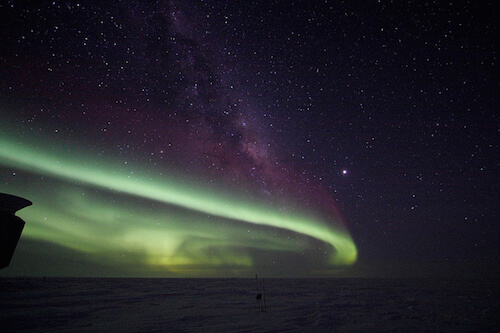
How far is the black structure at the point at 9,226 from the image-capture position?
18766mm

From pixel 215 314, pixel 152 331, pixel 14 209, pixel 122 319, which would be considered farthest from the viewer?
pixel 14 209

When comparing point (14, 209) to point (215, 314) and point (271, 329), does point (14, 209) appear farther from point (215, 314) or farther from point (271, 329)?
point (271, 329)

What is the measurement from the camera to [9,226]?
754 inches

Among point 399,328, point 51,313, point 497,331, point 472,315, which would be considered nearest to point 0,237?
point 51,313

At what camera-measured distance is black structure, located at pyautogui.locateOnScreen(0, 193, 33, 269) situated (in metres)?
18.8

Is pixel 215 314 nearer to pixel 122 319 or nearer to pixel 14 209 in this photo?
pixel 122 319

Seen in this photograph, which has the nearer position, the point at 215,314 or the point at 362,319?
the point at 362,319

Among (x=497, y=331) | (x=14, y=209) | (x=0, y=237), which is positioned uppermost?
(x=14, y=209)

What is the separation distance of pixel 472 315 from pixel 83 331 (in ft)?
74.9

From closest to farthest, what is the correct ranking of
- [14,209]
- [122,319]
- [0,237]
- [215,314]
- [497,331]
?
[497,331] < [122,319] < [215,314] < [0,237] < [14,209]

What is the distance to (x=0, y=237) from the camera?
61.2ft

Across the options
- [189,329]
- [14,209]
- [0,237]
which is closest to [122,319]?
[189,329]

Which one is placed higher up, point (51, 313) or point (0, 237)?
point (0, 237)

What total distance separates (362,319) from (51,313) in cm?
1884
